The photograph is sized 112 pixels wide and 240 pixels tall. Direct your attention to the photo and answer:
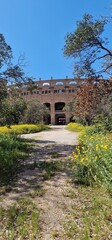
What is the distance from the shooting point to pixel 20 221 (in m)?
3.76

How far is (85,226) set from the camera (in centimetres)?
353

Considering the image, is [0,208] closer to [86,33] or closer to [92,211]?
[92,211]

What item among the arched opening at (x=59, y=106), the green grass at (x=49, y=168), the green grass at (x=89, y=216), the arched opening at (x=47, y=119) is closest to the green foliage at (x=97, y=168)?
the green grass at (x=89, y=216)

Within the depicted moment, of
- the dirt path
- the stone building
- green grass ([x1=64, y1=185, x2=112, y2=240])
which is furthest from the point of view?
the stone building

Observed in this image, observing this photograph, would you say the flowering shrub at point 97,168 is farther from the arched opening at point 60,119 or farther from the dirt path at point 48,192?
the arched opening at point 60,119

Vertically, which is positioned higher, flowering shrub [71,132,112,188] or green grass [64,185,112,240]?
flowering shrub [71,132,112,188]

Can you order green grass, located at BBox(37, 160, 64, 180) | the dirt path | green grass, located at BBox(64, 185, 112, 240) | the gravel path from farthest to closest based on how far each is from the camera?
the gravel path
green grass, located at BBox(37, 160, 64, 180)
the dirt path
green grass, located at BBox(64, 185, 112, 240)

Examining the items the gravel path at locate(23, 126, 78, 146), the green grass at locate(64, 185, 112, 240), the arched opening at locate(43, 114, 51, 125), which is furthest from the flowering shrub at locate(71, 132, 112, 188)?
the arched opening at locate(43, 114, 51, 125)

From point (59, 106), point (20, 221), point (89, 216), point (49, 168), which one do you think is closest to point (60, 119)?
point (59, 106)

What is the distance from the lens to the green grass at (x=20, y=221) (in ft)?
11.2

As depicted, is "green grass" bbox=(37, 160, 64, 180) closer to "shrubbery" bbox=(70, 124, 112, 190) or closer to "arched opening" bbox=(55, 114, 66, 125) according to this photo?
"shrubbery" bbox=(70, 124, 112, 190)

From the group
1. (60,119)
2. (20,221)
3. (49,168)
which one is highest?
(60,119)

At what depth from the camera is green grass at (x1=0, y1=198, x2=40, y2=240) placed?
3.42 meters

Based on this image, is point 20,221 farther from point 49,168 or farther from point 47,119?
point 47,119
